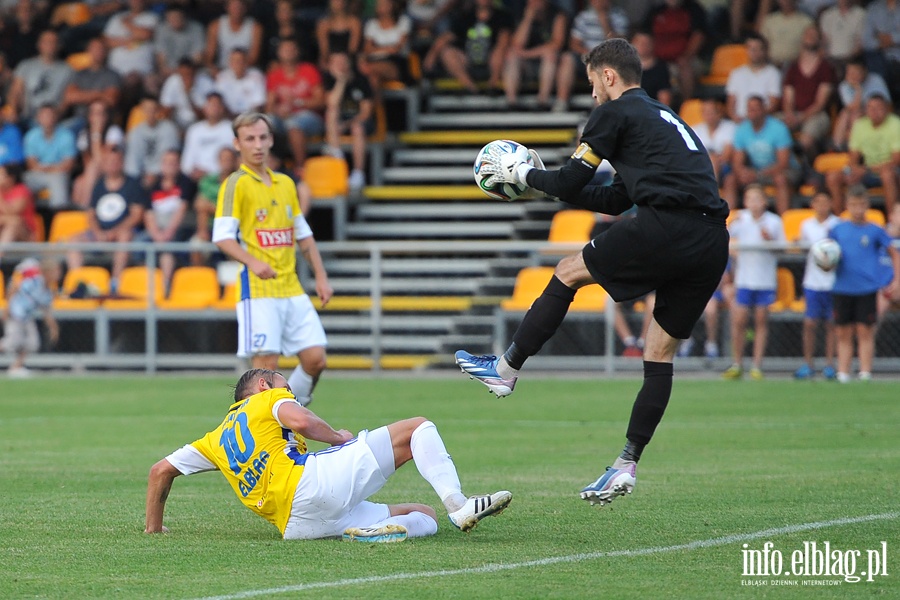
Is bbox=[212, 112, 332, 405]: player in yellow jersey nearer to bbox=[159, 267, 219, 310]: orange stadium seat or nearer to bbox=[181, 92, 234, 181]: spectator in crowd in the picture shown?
bbox=[159, 267, 219, 310]: orange stadium seat

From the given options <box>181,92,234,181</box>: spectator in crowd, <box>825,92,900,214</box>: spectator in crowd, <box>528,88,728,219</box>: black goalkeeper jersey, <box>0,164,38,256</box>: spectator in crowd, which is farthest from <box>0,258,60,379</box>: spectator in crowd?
<box>528,88,728,219</box>: black goalkeeper jersey

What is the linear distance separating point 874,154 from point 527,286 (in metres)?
4.91

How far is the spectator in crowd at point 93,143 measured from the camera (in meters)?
21.8

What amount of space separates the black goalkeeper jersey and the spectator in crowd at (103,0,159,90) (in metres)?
17.1

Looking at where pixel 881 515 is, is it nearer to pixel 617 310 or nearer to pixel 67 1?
pixel 617 310

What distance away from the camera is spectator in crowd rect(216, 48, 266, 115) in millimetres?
21906

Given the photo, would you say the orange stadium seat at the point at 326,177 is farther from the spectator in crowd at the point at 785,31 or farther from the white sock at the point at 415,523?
Answer: the white sock at the point at 415,523

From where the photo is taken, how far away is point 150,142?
71.5ft

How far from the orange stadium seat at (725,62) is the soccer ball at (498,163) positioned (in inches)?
558

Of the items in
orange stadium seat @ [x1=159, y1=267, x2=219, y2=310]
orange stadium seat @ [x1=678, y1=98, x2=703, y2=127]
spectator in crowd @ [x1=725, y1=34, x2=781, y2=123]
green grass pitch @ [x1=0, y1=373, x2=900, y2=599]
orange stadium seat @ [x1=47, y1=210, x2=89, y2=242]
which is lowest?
green grass pitch @ [x1=0, y1=373, x2=900, y2=599]

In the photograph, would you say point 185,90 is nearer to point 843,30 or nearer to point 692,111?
point 692,111

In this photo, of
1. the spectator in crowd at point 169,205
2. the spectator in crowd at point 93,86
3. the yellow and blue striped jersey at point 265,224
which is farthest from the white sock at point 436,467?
the spectator in crowd at point 93,86

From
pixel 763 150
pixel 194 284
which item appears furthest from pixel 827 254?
pixel 194 284

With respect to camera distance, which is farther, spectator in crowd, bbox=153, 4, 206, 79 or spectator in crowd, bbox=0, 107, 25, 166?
spectator in crowd, bbox=153, 4, 206, 79
